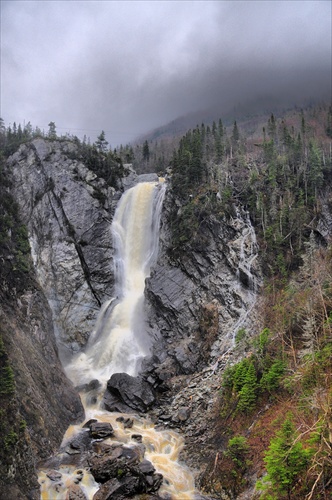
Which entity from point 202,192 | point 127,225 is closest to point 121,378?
point 127,225

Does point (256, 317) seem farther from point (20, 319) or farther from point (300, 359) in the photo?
point (20, 319)

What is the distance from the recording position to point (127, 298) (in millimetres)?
41250

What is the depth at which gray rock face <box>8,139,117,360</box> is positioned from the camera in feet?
131

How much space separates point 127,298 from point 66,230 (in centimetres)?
1175

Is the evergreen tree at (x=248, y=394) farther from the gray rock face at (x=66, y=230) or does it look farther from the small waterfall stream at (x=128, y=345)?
the gray rock face at (x=66, y=230)

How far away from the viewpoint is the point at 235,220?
43000 millimetres

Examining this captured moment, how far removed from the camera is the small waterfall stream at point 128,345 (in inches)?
781

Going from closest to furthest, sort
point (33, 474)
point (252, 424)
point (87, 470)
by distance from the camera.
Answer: point (33, 474)
point (87, 470)
point (252, 424)

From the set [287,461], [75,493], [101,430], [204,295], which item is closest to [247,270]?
[204,295]

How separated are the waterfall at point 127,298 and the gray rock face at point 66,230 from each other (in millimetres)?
1306

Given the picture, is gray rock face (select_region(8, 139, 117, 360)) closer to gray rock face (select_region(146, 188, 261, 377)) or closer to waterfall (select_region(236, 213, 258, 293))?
gray rock face (select_region(146, 188, 261, 377))

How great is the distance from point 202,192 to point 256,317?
741 inches

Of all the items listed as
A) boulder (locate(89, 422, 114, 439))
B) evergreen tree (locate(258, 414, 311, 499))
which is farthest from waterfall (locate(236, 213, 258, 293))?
evergreen tree (locate(258, 414, 311, 499))

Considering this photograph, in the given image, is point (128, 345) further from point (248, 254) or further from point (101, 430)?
point (248, 254)
